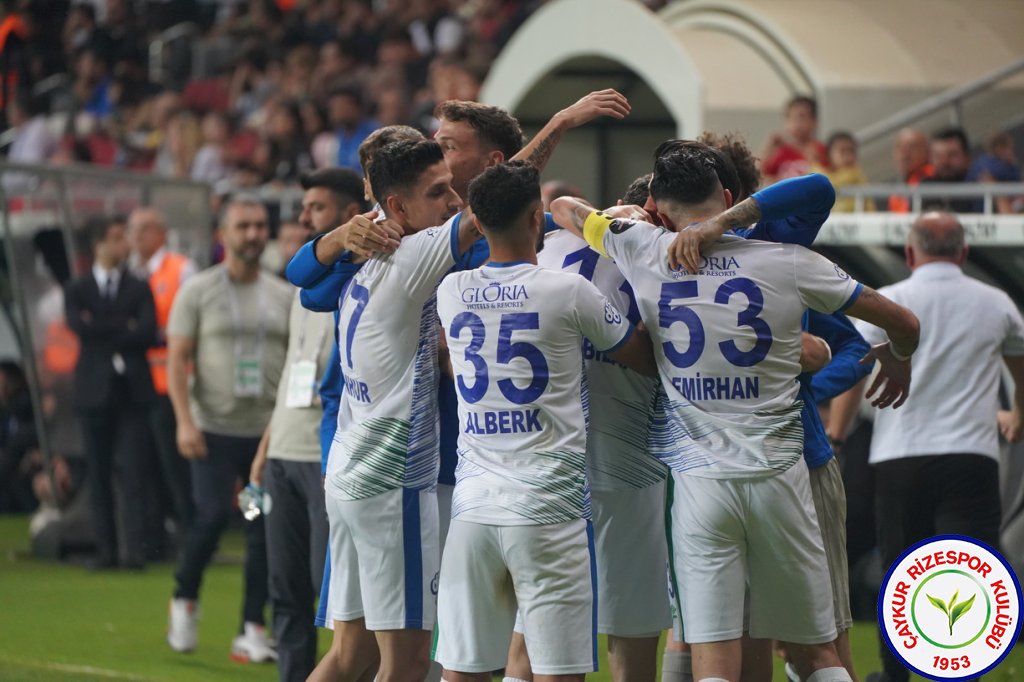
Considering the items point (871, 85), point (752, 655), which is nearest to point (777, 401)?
point (752, 655)

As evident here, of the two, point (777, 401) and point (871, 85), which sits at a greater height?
point (871, 85)

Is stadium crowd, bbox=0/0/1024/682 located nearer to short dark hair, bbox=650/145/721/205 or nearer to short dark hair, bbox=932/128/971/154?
short dark hair, bbox=650/145/721/205

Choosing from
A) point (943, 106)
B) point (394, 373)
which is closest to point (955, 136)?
point (943, 106)

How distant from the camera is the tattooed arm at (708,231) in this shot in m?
4.84

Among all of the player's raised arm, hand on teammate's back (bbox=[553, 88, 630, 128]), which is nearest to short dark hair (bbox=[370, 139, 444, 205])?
hand on teammate's back (bbox=[553, 88, 630, 128])

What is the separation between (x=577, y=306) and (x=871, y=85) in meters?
8.42

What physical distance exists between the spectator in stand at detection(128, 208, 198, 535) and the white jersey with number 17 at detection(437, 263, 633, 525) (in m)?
6.51

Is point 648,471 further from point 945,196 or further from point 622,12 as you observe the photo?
point 622,12

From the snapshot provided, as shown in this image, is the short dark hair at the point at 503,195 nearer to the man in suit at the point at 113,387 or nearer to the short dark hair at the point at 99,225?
the man in suit at the point at 113,387

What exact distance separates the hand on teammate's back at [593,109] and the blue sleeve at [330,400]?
1.16m

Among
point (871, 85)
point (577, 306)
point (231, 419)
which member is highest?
point (871, 85)

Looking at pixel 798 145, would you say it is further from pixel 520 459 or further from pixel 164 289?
pixel 520 459

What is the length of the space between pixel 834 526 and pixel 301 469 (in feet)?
8.23

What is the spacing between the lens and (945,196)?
380 inches
